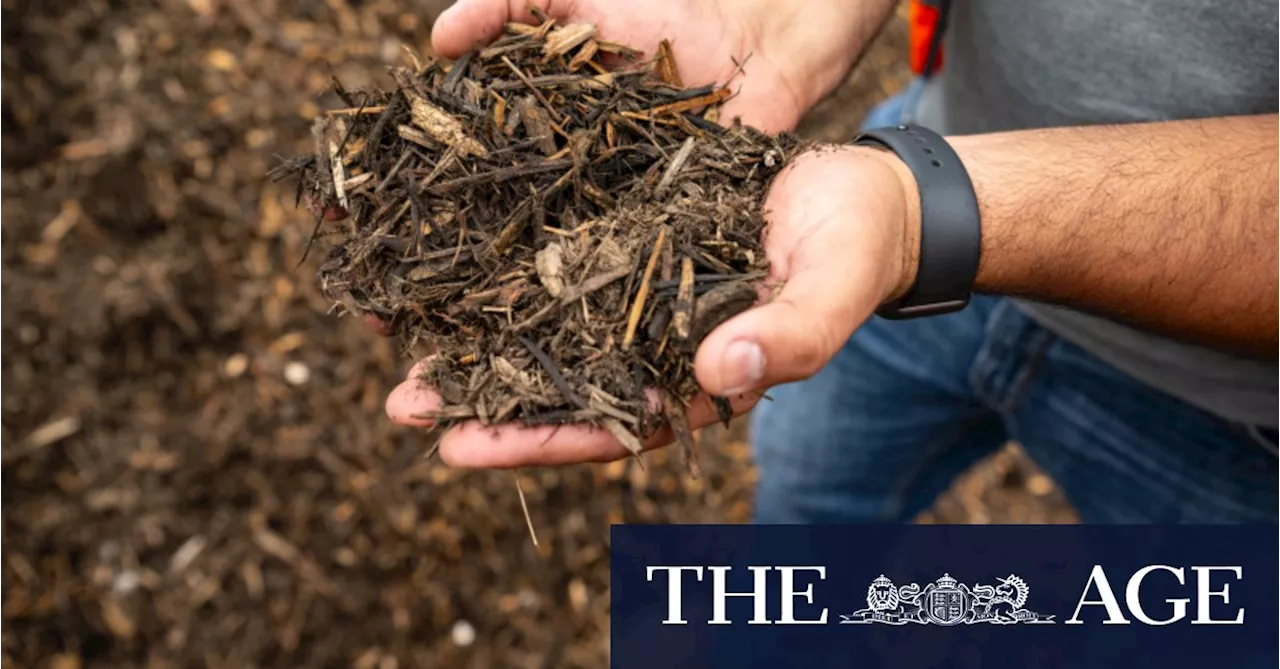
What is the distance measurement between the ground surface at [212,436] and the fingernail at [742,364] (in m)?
2.09

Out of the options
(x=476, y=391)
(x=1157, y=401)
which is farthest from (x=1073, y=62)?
(x=476, y=391)

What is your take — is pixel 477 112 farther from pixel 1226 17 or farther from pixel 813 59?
pixel 1226 17

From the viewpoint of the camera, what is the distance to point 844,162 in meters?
1.82

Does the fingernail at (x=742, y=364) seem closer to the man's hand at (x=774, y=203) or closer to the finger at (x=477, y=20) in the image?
the man's hand at (x=774, y=203)

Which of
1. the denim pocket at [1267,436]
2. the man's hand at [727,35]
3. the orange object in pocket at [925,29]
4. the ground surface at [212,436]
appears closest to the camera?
the denim pocket at [1267,436]

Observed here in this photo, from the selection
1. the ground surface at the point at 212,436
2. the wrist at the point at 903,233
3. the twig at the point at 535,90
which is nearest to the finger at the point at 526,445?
the wrist at the point at 903,233

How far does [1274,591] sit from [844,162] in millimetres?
1733

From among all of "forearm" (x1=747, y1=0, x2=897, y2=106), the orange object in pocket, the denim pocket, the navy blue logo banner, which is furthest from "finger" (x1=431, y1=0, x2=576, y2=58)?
the denim pocket

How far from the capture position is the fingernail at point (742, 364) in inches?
61.2

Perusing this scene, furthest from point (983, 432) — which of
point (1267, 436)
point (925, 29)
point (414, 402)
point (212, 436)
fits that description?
point (212, 436)

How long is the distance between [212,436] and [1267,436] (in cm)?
300

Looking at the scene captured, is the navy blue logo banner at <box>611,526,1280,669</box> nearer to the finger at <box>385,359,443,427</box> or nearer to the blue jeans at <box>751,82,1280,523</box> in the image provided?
the blue jeans at <box>751,82,1280,523</box>

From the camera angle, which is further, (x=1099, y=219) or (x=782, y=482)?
(x=782, y=482)

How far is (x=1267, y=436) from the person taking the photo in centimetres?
210
